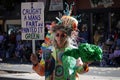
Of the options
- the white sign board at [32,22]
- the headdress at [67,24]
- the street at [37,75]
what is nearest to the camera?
the headdress at [67,24]

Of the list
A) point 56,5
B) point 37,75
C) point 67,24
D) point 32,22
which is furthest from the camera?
point 56,5

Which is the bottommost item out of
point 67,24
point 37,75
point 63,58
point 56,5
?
point 37,75

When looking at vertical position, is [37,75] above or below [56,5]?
below

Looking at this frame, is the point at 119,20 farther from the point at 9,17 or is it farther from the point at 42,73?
the point at 42,73

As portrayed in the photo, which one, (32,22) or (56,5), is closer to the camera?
(32,22)

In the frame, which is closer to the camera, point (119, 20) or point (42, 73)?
point (42, 73)

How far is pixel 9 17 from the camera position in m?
29.5

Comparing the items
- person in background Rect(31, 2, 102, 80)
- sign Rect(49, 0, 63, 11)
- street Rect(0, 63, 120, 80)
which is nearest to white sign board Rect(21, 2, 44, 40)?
street Rect(0, 63, 120, 80)

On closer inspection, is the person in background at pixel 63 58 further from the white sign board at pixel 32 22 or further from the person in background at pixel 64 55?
the white sign board at pixel 32 22

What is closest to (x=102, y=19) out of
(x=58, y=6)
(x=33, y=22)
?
(x=58, y=6)

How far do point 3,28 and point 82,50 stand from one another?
2587cm

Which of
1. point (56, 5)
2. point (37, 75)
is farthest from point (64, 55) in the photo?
point (56, 5)

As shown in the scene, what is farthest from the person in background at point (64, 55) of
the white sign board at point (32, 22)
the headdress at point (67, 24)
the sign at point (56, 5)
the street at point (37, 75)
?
the sign at point (56, 5)

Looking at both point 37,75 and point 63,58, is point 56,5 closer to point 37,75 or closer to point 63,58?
point 37,75
